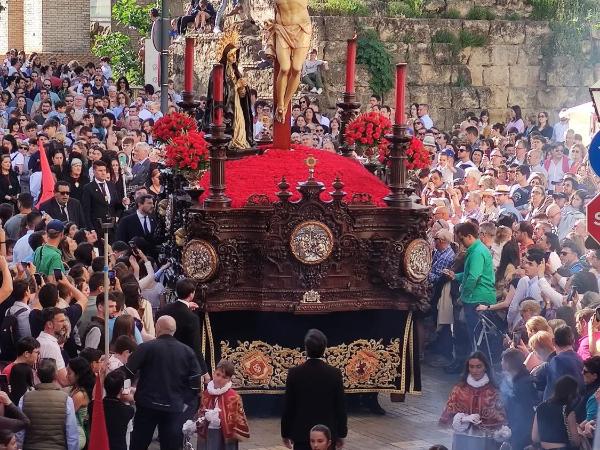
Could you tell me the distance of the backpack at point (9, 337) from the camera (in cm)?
1352

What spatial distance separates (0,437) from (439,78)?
2131cm

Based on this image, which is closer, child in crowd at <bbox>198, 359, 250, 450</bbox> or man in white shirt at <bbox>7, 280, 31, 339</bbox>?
child in crowd at <bbox>198, 359, 250, 450</bbox>

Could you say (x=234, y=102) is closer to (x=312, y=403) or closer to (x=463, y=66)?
(x=312, y=403)

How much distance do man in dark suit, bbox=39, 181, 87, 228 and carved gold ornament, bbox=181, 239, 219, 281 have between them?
4642 mm

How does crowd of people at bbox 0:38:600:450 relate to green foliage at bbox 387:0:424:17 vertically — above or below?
below

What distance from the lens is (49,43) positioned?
4716 centimetres

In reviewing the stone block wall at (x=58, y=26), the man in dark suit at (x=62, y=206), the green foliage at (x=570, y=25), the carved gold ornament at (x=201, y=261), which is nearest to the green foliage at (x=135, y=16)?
the stone block wall at (x=58, y=26)

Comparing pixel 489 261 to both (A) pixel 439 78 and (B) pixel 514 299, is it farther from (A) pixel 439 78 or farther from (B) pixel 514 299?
(A) pixel 439 78

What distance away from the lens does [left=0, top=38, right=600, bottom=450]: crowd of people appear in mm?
12258

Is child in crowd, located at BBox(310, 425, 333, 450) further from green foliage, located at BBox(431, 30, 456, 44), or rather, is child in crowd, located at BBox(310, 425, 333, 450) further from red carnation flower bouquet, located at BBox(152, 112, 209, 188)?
green foliage, located at BBox(431, 30, 456, 44)

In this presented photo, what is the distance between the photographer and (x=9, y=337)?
44.5 ft

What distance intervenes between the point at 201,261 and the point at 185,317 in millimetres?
745

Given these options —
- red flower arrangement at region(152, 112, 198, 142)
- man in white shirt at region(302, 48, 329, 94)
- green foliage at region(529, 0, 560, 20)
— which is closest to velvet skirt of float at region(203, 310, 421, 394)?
red flower arrangement at region(152, 112, 198, 142)

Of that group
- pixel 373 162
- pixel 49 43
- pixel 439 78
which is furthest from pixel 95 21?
pixel 373 162
